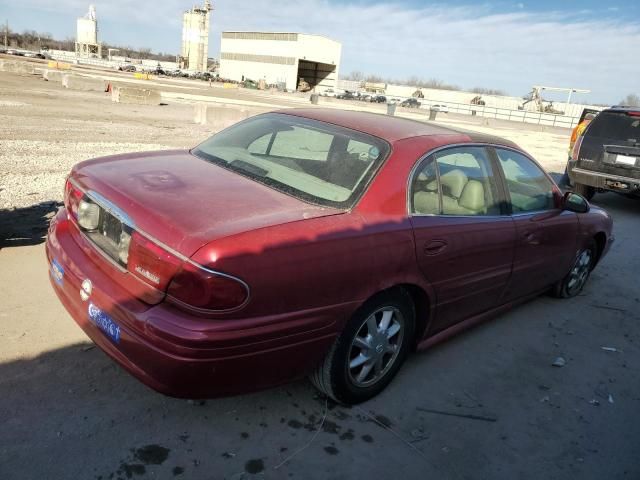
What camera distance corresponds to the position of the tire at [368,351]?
9.01 feet

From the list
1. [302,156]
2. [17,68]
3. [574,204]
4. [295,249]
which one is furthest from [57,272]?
[17,68]

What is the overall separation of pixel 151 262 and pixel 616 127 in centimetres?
896

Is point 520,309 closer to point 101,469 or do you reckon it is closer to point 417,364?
point 417,364

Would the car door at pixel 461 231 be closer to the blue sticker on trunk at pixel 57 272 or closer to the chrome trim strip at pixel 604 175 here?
the blue sticker on trunk at pixel 57 272

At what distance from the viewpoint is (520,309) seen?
4.71 meters

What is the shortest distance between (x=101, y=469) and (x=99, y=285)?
844 millimetres

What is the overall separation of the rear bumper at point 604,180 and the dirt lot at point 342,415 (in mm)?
5047

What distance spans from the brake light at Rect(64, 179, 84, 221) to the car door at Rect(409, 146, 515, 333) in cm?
188

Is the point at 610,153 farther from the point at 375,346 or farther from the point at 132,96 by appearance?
the point at 132,96

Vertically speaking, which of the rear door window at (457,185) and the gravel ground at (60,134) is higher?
the rear door window at (457,185)

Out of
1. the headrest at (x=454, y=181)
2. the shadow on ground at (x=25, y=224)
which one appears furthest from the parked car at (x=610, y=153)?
the shadow on ground at (x=25, y=224)

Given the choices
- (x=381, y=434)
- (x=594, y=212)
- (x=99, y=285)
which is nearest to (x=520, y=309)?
(x=594, y=212)

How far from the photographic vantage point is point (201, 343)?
7.12 ft

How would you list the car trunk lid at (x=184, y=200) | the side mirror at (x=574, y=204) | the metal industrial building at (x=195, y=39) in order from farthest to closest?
1. the metal industrial building at (x=195, y=39)
2. the side mirror at (x=574, y=204)
3. the car trunk lid at (x=184, y=200)
